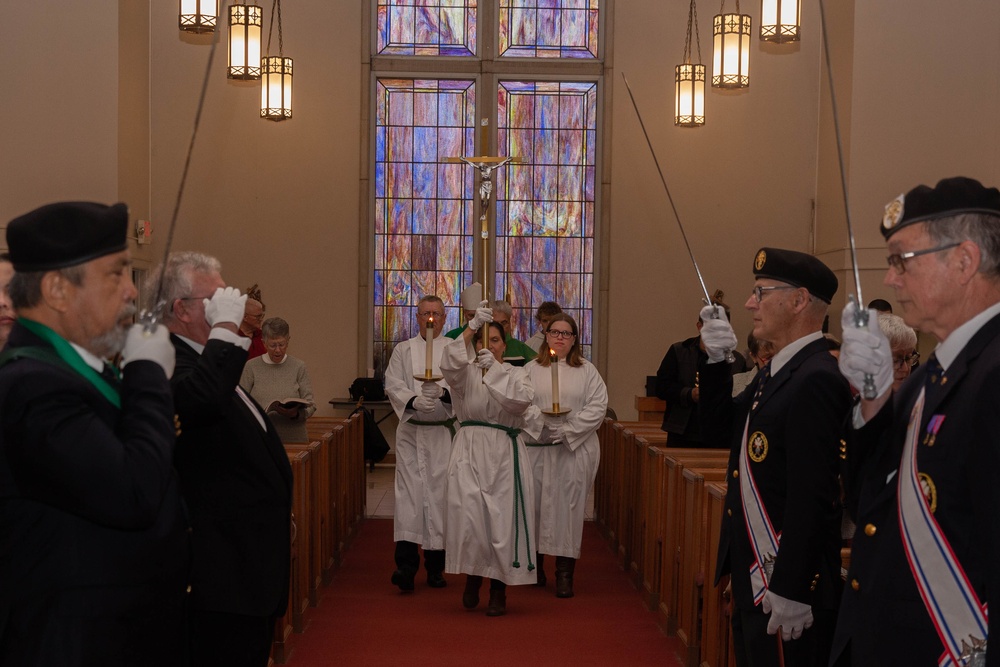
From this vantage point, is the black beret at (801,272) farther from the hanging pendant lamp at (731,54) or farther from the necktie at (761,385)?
the hanging pendant lamp at (731,54)

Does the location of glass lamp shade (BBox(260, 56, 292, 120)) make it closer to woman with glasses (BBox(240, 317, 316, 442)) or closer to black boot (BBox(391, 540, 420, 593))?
woman with glasses (BBox(240, 317, 316, 442))

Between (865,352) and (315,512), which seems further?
(315,512)

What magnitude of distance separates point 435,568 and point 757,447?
375 cm

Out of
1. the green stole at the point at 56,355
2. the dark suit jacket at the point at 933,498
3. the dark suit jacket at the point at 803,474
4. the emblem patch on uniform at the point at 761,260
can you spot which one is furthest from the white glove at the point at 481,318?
the green stole at the point at 56,355

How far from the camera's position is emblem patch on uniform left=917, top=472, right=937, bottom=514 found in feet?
6.84

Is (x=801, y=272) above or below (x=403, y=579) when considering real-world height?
above

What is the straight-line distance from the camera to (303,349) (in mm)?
11500

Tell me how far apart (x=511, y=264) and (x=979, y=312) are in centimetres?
975

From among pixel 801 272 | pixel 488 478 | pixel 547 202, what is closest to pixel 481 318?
pixel 488 478

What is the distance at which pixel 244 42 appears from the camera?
7840 millimetres

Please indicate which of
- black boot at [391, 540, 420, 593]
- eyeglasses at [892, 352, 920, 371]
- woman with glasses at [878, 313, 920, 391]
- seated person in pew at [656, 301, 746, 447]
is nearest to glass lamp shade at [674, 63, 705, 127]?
seated person in pew at [656, 301, 746, 447]

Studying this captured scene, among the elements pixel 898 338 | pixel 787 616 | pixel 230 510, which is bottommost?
pixel 787 616

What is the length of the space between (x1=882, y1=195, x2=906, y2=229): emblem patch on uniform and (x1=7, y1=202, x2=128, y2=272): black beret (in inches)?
62.6

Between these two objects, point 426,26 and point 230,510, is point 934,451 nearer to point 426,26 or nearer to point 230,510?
point 230,510
